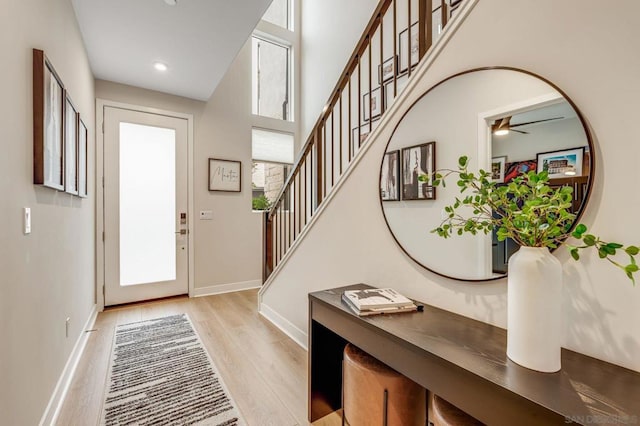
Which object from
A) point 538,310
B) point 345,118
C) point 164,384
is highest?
point 345,118

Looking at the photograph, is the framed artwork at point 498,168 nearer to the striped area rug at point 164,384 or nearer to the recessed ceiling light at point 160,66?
the striped area rug at point 164,384

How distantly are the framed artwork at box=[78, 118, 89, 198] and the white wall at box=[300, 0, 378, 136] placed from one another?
113 inches

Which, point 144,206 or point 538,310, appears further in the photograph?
point 144,206

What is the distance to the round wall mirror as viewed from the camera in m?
1.03

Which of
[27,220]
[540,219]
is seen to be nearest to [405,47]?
[540,219]

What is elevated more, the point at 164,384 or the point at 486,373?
the point at 486,373

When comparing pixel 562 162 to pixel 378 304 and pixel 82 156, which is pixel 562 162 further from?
pixel 82 156

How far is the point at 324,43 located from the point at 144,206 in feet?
11.0

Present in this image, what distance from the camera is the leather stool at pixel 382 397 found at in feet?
4.23

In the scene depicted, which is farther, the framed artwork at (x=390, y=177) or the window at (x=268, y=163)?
the window at (x=268, y=163)

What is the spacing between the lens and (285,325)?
2758 mm

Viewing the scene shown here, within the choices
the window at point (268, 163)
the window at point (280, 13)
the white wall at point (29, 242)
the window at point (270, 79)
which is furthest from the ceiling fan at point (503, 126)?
the window at point (280, 13)

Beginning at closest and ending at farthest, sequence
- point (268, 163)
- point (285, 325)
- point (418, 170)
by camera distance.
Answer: point (418, 170) < point (285, 325) < point (268, 163)

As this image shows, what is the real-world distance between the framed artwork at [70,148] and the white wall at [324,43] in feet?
9.74
